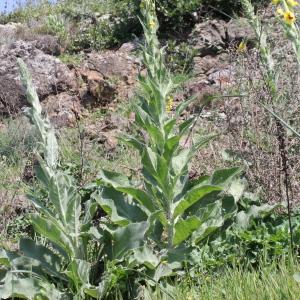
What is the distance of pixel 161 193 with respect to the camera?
3820 mm

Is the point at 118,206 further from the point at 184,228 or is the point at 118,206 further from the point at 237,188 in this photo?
the point at 237,188

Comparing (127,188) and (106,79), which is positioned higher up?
(106,79)

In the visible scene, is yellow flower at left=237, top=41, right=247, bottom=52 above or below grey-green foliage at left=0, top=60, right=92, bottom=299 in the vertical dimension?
above

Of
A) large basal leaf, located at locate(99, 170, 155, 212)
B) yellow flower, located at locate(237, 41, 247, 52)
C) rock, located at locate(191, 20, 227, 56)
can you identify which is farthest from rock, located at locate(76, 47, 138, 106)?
large basal leaf, located at locate(99, 170, 155, 212)

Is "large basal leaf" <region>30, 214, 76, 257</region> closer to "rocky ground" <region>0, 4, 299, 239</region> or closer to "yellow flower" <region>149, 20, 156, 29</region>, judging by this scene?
"yellow flower" <region>149, 20, 156, 29</region>

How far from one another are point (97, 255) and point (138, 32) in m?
7.79

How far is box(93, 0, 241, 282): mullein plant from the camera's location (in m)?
3.60

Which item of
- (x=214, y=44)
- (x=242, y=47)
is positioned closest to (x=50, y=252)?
(x=242, y=47)

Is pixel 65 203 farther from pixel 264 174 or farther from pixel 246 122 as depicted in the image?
pixel 246 122

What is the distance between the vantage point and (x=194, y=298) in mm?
3086

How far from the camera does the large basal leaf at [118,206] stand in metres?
3.74

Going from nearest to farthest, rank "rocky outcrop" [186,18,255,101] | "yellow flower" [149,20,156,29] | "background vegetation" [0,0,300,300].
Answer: "background vegetation" [0,0,300,300] → "yellow flower" [149,20,156,29] → "rocky outcrop" [186,18,255,101]

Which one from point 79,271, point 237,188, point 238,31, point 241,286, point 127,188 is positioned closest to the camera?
point 241,286

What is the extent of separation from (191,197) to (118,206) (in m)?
0.52
